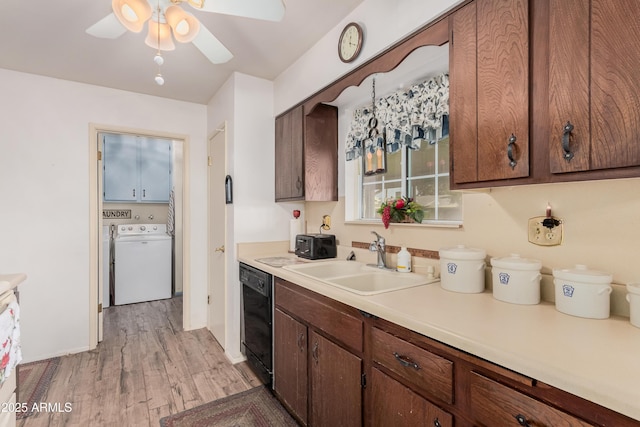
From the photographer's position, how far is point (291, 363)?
183 centimetres

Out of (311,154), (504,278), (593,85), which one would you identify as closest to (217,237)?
(311,154)

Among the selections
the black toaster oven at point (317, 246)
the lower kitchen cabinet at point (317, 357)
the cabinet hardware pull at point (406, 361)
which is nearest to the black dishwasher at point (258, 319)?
the lower kitchen cabinet at point (317, 357)

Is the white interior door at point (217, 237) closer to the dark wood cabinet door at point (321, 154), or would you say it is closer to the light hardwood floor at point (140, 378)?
the light hardwood floor at point (140, 378)

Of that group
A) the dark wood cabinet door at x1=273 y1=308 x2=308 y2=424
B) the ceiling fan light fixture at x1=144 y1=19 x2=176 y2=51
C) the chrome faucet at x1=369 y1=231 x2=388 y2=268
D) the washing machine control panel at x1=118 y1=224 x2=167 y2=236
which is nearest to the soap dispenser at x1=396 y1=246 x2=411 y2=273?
the chrome faucet at x1=369 y1=231 x2=388 y2=268

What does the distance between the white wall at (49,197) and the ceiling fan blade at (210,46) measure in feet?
6.05

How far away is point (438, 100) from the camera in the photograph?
1.68 meters

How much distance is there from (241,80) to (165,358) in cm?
252

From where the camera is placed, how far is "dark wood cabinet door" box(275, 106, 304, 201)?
2.45 meters

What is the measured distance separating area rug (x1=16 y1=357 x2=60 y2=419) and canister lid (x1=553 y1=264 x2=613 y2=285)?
302 cm

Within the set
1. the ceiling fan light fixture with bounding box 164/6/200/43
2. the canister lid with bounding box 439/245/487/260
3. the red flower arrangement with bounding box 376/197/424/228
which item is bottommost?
the canister lid with bounding box 439/245/487/260

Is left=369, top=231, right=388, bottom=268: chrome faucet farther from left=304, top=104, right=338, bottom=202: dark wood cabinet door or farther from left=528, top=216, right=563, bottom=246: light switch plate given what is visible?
left=528, top=216, right=563, bottom=246: light switch plate

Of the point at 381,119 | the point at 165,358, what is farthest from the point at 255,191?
the point at 165,358

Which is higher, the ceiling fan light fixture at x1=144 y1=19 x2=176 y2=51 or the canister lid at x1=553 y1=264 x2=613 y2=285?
the ceiling fan light fixture at x1=144 y1=19 x2=176 y2=51

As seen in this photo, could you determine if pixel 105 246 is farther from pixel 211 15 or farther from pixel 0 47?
pixel 211 15
